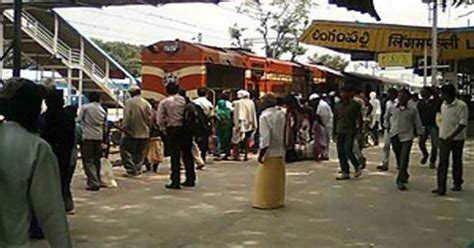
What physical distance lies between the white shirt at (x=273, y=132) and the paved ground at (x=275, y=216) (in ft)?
2.63

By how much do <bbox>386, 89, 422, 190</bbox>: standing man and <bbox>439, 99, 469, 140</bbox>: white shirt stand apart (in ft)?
2.48

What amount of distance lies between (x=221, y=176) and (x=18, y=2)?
5214mm

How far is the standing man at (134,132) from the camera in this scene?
484 inches

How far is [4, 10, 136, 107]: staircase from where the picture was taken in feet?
80.7

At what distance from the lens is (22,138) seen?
2.86 meters

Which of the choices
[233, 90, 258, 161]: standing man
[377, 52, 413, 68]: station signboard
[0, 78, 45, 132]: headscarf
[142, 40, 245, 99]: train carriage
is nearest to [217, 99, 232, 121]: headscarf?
[233, 90, 258, 161]: standing man

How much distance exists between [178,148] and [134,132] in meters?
1.57

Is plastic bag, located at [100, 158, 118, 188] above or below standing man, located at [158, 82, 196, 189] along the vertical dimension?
below

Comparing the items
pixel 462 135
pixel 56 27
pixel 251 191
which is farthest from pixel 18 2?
pixel 56 27

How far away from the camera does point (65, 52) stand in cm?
2652

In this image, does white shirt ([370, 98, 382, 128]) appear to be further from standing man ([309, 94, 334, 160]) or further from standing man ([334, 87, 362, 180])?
standing man ([334, 87, 362, 180])

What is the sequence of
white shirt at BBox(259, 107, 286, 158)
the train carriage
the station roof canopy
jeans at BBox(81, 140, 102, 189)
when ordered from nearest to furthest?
white shirt at BBox(259, 107, 286, 158) → jeans at BBox(81, 140, 102, 189) → the station roof canopy → the train carriage

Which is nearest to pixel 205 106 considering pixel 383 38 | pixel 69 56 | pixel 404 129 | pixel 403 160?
pixel 404 129

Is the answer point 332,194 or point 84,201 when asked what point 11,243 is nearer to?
point 84,201
